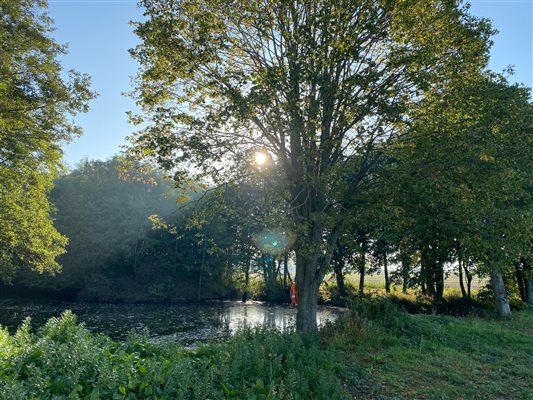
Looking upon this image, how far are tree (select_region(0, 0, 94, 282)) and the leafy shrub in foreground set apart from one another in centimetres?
1141

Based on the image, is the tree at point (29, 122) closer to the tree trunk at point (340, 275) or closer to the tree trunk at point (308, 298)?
the tree trunk at point (308, 298)

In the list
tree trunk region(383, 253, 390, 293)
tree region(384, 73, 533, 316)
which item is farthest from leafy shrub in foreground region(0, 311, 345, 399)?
tree trunk region(383, 253, 390, 293)

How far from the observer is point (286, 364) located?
611 cm

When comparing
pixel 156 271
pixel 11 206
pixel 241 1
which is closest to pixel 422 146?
pixel 241 1

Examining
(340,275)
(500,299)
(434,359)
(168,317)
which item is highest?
(340,275)

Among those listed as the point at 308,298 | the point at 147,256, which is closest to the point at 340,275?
the point at 147,256

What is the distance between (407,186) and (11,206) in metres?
16.5

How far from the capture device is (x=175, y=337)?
56.7 feet

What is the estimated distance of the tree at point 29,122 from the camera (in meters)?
14.0

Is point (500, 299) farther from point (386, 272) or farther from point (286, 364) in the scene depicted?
point (386, 272)

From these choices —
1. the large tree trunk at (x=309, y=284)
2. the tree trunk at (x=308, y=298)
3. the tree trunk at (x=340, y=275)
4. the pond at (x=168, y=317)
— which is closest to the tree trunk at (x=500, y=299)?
the pond at (x=168, y=317)

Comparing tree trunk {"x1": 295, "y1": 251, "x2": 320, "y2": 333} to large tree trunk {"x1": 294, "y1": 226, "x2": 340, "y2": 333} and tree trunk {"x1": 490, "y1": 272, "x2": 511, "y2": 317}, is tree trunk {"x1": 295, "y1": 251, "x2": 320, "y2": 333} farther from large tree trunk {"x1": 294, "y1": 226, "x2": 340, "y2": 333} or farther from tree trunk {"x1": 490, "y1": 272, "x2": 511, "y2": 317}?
tree trunk {"x1": 490, "y1": 272, "x2": 511, "y2": 317}

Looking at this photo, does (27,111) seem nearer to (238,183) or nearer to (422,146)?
(238,183)

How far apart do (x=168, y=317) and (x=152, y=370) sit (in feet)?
68.1
